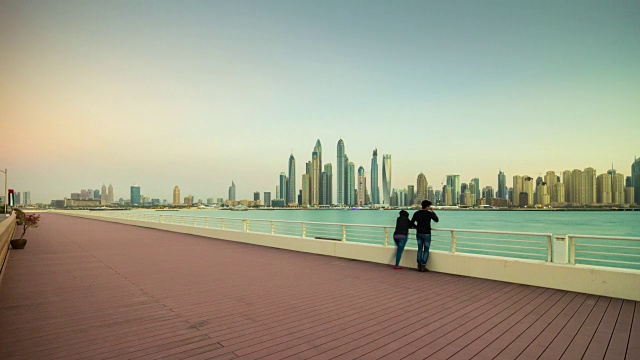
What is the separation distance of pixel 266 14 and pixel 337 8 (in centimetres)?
449

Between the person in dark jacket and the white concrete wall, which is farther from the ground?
the person in dark jacket

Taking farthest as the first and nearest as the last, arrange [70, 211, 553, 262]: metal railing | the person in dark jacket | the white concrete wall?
1. the person in dark jacket
2. [70, 211, 553, 262]: metal railing
3. the white concrete wall

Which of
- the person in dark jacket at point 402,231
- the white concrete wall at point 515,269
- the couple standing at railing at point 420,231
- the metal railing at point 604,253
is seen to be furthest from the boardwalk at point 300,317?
the metal railing at point 604,253

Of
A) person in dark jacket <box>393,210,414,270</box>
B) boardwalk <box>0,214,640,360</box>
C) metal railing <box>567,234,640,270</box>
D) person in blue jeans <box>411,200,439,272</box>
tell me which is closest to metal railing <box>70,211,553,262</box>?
person in blue jeans <box>411,200,439,272</box>

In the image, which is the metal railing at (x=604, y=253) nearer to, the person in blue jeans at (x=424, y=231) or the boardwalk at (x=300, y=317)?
the boardwalk at (x=300, y=317)

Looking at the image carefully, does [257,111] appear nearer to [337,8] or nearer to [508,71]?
[337,8]

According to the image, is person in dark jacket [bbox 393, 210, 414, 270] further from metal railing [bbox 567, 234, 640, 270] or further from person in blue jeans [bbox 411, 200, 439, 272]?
metal railing [bbox 567, 234, 640, 270]

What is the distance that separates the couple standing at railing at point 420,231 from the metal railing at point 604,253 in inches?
103

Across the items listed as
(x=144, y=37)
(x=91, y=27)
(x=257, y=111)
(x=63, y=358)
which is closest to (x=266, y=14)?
(x=144, y=37)

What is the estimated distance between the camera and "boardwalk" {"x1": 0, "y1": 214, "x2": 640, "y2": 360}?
3479 millimetres

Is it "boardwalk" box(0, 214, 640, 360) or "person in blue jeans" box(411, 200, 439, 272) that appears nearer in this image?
"boardwalk" box(0, 214, 640, 360)

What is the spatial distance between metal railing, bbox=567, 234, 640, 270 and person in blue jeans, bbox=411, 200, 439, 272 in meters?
2.63

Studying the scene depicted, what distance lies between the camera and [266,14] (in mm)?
18297

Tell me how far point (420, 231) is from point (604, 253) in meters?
3.40
